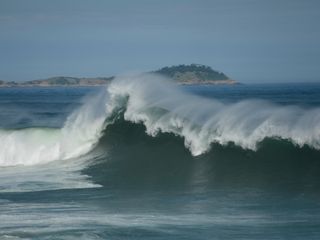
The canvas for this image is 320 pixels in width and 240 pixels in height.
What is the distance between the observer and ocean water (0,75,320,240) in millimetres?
12766

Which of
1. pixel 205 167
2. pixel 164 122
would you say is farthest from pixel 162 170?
pixel 164 122

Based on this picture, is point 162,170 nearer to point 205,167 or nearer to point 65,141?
point 205,167

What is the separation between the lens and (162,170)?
2012 centimetres

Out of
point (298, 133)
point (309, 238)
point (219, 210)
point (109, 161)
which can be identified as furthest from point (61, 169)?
point (309, 238)

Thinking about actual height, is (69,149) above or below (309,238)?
above

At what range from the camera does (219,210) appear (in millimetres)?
14039

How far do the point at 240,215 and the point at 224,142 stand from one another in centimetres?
717

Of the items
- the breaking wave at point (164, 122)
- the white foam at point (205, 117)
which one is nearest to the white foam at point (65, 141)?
the breaking wave at point (164, 122)

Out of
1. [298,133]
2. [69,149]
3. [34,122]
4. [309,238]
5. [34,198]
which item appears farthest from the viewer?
[34,122]

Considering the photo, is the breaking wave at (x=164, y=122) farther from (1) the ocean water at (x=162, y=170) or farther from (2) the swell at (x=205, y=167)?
(2) the swell at (x=205, y=167)

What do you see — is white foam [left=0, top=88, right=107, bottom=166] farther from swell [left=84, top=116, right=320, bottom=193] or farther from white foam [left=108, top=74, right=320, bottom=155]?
swell [left=84, top=116, right=320, bottom=193]

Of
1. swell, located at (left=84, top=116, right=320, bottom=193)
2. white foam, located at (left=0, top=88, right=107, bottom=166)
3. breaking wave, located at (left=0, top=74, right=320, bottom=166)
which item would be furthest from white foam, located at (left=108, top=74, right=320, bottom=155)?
white foam, located at (left=0, top=88, right=107, bottom=166)

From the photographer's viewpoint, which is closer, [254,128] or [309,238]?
[309,238]

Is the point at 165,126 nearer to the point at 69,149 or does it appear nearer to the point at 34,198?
the point at 69,149
